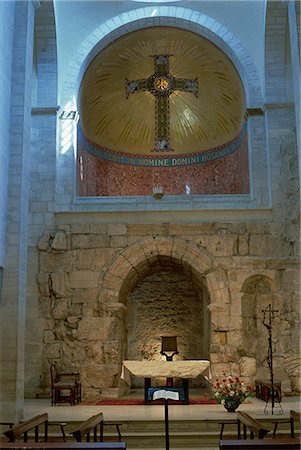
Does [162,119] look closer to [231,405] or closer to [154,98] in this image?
[154,98]

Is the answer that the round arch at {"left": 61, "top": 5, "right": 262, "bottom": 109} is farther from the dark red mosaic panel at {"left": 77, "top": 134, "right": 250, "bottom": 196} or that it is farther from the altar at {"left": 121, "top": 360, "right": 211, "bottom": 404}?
the altar at {"left": 121, "top": 360, "right": 211, "bottom": 404}

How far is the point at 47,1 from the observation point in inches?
519

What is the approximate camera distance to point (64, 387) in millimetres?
10898

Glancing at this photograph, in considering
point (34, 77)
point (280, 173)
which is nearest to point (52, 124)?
point (34, 77)

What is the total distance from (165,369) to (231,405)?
5.21 ft

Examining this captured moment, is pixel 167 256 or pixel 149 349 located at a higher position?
pixel 167 256

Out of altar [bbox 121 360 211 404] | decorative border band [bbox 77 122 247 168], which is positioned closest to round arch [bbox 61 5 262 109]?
decorative border band [bbox 77 122 247 168]

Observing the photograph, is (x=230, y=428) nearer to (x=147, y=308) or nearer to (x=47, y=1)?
(x=147, y=308)

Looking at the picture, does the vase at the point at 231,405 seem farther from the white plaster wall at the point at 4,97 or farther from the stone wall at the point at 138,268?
the white plaster wall at the point at 4,97

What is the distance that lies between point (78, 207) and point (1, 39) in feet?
15.0

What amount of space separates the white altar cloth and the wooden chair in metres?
1.51

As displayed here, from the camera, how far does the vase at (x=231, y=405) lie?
31.5 ft

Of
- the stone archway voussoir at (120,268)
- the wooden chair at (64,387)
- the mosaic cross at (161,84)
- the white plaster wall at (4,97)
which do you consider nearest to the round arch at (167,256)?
the stone archway voussoir at (120,268)

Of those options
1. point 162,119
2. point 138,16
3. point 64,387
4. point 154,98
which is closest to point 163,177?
point 162,119
